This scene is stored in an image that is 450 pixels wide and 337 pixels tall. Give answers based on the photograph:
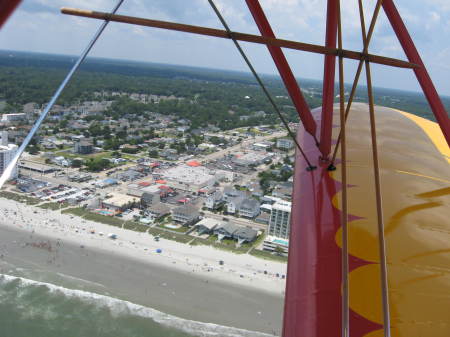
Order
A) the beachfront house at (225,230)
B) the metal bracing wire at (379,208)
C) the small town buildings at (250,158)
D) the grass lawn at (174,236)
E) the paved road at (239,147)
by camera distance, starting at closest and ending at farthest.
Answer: the metal bracing wire at (379,208) < the grass lawn at (174,236) < the beachfront house at (225,230) < the small town buildings at (250,158) < the paved road at (239,147)

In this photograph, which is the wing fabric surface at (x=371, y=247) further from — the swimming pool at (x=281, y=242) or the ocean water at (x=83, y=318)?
the swimming pool at (x=281, y=242)

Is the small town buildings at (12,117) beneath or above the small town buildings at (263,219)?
above

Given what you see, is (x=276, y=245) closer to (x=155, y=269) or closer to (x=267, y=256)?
(x=267, y=256)

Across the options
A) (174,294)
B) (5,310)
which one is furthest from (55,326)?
(174,294)

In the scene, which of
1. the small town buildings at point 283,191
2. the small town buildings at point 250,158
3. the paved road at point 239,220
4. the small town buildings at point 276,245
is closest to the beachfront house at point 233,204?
the paved road at point 239,220

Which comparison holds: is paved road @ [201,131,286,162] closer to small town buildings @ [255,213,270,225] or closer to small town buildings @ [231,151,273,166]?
small town buildings @ [231,151,273,166]

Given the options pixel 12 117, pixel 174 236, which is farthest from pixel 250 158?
pixel 12 117

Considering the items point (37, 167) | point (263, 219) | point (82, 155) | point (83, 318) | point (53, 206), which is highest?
point (82, 155)

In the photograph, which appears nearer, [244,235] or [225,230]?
[244,235]
